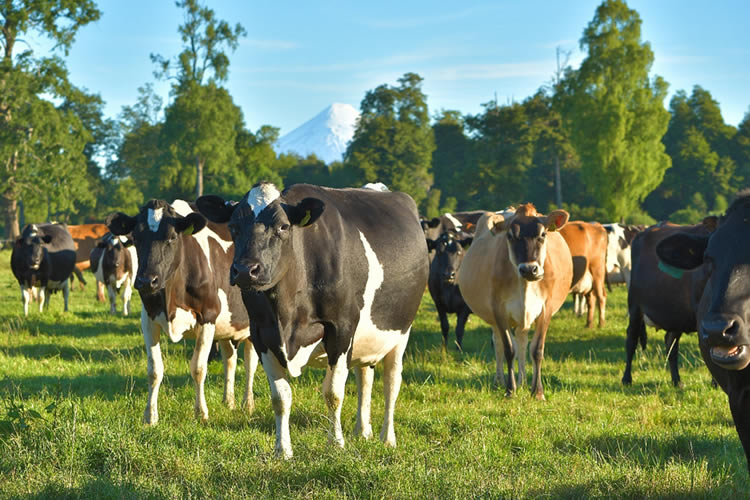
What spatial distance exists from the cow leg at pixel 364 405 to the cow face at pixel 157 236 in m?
1.99

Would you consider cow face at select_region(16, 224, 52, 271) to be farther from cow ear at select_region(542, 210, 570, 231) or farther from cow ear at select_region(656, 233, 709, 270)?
cow ear at select_region(656, 233, 709, 270)

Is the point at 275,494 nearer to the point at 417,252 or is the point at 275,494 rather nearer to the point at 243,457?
the point at 243,457

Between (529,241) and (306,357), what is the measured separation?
376 centimetres

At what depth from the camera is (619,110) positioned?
44594mm

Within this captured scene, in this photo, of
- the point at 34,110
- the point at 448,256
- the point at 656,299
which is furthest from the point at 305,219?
the point at 34,110

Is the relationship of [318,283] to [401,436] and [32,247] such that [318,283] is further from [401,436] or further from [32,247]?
[32,247]

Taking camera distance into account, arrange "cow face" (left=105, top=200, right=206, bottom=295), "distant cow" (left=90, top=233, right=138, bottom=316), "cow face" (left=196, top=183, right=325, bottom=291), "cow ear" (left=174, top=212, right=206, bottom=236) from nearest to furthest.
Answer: "cow face" (left=196, top=183, right=325, bottom=291) < "cow face" (left=105, top=200, right=206, bottom=295) < "cow ear" (left=174, top=212, right=206, bottom=236) < "distant cow" (left=90, top=233, right=138, bottom=316)

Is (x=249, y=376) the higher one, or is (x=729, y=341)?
(x=729, y=341)

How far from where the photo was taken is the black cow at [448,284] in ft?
40.3

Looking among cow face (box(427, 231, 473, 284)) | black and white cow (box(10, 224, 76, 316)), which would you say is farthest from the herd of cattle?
black and white cow (box(10, 224, 76, 316))

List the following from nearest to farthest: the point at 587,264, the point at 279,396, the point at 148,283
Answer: the point at 279,396, the point at 148,283, the point at 587,264

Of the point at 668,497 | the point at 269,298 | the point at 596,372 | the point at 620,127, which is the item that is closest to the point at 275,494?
the point at 269,298

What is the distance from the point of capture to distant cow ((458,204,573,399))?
854cm

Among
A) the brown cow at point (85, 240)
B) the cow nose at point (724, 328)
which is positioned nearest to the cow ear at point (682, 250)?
the cow nose at point (724, 328)
